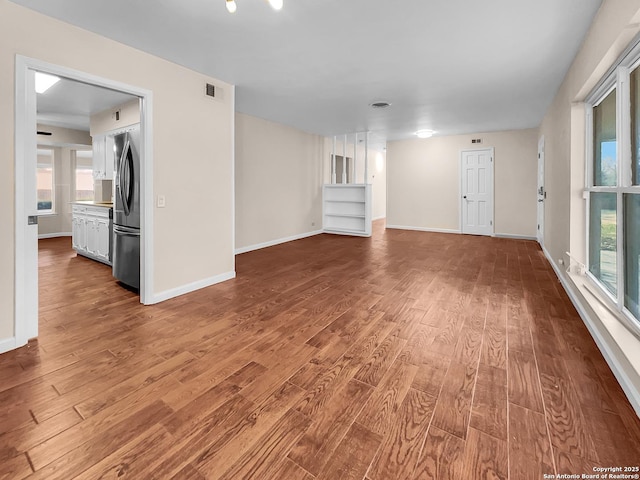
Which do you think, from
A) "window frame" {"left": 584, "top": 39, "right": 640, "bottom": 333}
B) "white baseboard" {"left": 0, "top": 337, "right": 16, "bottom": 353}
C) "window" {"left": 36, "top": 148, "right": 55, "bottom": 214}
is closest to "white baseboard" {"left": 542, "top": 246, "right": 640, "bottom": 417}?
"window frame" {"left": 584, "top": 39, "right": 640, "bottom": 333}

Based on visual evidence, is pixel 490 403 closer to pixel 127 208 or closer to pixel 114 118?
pixel 127 208

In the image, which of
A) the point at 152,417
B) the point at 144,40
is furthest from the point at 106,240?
the point at 152,417

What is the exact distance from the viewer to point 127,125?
4906 mm

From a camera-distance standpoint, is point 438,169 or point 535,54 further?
point 438,169

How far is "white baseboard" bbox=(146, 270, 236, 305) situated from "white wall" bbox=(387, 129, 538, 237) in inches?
228

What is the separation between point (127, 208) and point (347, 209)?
5.60 meters

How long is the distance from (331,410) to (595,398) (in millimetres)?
1429

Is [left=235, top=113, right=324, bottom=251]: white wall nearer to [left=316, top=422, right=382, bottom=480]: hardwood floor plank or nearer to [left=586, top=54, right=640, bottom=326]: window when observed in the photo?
[left=316, top=422, right=382, bottom=480]: hardwood floor plank

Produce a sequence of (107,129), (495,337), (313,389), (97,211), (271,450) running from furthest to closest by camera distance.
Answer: (107,129) < (97,211) < (495,337) < (313,389) < (271,450)

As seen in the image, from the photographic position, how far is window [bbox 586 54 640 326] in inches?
83.4

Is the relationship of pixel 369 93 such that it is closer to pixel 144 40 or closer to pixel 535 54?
pixel 535 54

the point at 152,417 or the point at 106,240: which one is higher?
the point at 106,240

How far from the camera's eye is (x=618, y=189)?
2268 mm

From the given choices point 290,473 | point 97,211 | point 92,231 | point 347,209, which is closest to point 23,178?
point 290,473
